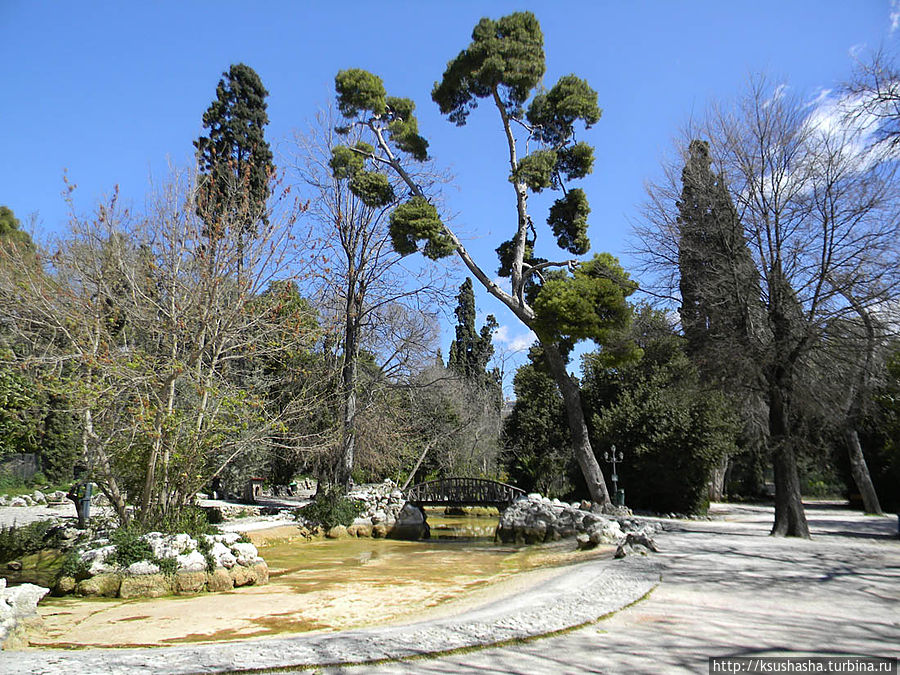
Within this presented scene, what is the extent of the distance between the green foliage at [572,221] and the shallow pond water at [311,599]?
835 cm

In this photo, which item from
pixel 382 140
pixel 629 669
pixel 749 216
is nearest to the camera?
pixel 629 669

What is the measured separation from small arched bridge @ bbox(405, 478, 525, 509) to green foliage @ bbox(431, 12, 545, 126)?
459 inches

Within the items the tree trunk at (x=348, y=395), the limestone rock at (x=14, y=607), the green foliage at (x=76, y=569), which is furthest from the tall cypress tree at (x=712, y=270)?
the limestone rock at (x=14, y=607)

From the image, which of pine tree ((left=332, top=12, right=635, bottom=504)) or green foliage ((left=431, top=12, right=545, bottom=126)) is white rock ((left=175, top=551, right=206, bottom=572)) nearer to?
pine tree ((left=332, top=12, right=635, bottom=504))

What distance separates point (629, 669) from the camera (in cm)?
377

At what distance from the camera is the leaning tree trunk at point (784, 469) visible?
11.7 metres

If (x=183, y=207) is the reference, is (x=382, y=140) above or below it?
above

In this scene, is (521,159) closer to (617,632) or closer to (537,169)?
Answer: (537,169)

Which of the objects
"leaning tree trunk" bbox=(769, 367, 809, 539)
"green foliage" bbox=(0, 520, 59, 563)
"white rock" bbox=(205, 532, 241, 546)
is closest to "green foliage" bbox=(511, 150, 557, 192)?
"leaning tree trunk" bbox=(769, 367, 809, 539)

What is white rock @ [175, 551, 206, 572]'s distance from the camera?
26.3 ft

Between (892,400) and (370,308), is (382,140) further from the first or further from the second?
(892,400)

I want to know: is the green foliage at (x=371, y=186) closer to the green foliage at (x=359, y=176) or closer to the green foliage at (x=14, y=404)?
the green foliage at (x=359, y=176)

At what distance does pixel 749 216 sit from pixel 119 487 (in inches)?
501

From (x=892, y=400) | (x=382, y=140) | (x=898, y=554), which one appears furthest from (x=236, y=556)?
(x=892, y=400)
